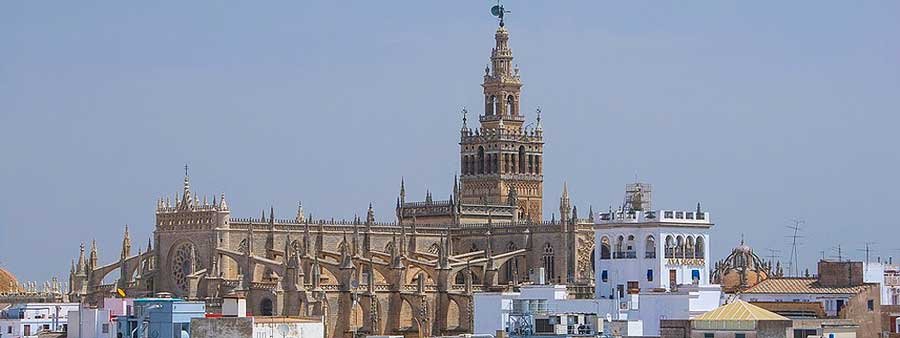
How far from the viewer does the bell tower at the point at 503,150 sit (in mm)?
164500

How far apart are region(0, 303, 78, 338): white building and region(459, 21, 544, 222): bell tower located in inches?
1784

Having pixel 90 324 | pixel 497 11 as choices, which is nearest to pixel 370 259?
pixel 497 11

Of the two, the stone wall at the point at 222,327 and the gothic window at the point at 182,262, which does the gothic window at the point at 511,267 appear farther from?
the stone wall at the point at 222,327

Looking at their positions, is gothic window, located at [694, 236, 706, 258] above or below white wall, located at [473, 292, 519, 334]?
above

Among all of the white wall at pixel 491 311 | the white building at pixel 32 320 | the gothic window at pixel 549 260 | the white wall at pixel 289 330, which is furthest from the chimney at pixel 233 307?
the gothic window at pixel 549 260

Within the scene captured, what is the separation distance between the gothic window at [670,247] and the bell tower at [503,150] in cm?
5220

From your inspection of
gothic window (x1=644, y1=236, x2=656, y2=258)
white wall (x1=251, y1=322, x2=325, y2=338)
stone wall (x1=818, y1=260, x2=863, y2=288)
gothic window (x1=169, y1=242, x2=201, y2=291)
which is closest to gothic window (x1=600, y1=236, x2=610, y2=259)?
gothic window (x1=644, y1=236, x2=656, y2=258)

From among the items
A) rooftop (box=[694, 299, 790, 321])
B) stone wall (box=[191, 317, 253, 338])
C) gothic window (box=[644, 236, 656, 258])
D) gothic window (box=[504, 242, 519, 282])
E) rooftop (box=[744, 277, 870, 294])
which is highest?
gothic window (box=[504, 242, 519, 282])

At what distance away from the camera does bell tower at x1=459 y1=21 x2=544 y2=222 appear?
164m

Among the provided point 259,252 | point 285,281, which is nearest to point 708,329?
point 285,281

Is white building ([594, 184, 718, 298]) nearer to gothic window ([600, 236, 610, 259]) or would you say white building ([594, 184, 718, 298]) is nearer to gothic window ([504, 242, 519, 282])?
gothic window ([600, 236, 610, 259])

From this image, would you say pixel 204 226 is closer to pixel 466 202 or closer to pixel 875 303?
pixel 466 202

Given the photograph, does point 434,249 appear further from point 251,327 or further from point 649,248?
point 251,327

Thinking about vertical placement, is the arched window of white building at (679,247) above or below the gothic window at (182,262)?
below
